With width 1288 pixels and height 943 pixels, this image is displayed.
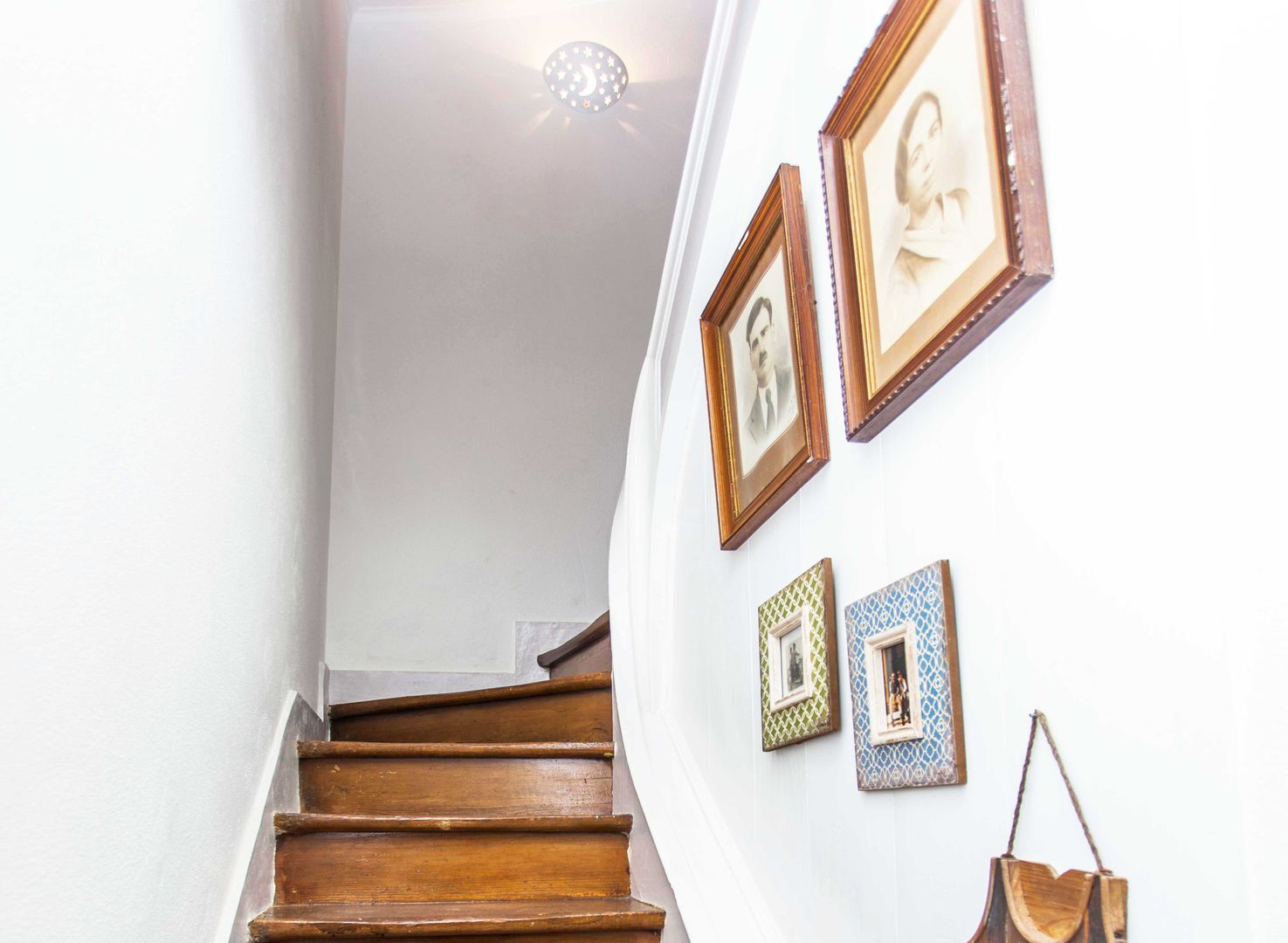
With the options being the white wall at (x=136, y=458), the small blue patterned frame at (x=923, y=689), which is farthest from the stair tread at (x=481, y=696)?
the small blue patterned frame at (x=923, y=689)

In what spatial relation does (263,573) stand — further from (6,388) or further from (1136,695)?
(1136,695)

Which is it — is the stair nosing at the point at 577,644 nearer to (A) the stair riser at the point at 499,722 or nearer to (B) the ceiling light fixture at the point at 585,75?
(A) the stair riser at the point at 499,722

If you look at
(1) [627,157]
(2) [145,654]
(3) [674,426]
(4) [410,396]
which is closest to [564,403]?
(4) [410,396]

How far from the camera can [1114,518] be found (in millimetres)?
755

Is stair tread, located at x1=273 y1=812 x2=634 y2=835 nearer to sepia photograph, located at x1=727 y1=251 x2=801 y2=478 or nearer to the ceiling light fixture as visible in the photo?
sepia photograph, located at x1=727 y1=251 x2=801 y2=478

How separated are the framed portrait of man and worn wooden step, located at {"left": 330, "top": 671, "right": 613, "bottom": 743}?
846 mm

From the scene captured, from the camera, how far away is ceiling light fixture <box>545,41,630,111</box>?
347 centimetres

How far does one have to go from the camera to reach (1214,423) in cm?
66

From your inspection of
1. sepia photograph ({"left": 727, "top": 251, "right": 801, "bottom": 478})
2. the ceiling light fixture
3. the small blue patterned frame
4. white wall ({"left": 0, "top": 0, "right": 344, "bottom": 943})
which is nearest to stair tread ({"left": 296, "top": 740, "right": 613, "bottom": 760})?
white wall ({"left": 0, "top": 0, "right": 344, "bottom": 943})

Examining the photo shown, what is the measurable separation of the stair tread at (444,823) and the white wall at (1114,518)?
0.74 meters

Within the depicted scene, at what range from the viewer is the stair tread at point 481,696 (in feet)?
7.95

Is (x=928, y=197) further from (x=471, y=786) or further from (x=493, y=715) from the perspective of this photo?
(x=493, y=715)

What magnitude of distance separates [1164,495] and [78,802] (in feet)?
2.90

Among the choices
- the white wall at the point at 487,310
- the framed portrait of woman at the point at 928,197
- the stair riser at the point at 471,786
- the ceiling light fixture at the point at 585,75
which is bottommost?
the stair riser at the point at 471,786
